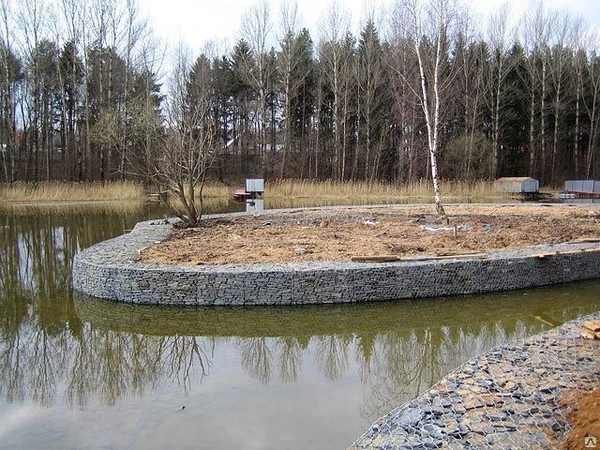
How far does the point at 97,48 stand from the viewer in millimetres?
26141

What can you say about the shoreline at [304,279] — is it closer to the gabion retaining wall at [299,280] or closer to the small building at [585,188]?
the gabion retaining wall at [299,280]

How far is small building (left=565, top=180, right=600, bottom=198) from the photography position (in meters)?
23.3

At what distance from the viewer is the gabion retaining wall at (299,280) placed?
21.3ft

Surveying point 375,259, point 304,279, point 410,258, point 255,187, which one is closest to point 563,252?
point 410,258

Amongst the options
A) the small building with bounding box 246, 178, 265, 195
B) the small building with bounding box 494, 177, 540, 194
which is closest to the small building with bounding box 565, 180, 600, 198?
the small building with bounding box 494, 177, 540, 194

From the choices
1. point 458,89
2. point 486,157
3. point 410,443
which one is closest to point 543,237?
point 410,443

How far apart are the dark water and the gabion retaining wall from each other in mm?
175

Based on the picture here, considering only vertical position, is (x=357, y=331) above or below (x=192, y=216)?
below

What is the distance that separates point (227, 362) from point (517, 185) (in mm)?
21372

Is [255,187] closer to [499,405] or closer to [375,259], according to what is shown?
[375,259]

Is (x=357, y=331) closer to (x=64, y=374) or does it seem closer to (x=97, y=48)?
(x=64, y=374)

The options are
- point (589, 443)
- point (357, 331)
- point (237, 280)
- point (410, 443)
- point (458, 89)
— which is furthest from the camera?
point (458, 89)

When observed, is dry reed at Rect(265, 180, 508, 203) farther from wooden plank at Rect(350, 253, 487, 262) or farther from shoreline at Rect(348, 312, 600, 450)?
shoreline at Rect(348, 312, 600, 450)

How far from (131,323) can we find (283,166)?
74.1 feet
